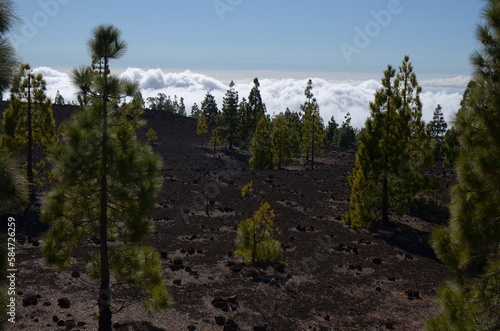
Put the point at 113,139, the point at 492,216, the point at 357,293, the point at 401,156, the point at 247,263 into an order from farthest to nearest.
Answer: the point at 401,156
the point at 247,263
the point at 357,293
the point at 113,139
the point at 492,216

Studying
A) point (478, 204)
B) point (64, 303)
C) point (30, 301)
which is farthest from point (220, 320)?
point (478, 204)

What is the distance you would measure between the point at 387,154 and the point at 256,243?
8.74 m

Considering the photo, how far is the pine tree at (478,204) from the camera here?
650 cm

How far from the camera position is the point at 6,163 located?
446 cm

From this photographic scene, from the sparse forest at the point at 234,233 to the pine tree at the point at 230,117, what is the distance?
34.7 metres

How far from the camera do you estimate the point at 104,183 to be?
27.0 ft

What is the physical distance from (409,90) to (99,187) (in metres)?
17.3

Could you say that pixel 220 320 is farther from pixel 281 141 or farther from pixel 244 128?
pixel 244 128

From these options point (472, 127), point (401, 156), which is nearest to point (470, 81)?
point (472, 127)

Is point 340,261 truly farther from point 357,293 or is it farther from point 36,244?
point 36,244

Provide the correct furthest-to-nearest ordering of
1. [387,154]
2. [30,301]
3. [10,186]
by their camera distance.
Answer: [387,154] < [30,301] < [10,186]

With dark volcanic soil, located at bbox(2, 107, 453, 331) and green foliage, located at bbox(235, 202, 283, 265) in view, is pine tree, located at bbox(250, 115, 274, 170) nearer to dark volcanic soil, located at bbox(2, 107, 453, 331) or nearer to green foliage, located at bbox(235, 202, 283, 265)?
dark volcanic soil, located at bbox(2, 107, 453, 331)

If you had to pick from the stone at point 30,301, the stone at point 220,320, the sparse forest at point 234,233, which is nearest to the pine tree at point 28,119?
the sparse forest at point 234,233

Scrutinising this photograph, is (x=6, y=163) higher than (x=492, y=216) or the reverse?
higher
